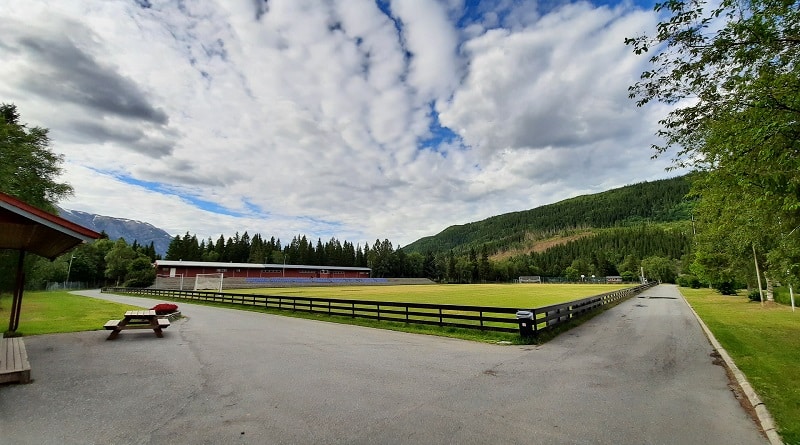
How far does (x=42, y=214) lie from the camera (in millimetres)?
7906

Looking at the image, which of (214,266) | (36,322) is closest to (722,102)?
(36,322)

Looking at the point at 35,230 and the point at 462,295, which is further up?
the point at 35,230

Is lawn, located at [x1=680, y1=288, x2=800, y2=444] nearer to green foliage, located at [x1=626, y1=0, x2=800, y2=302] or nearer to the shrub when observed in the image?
green foliage, located at [x1=626, y1=0, x2=800, y2=302]

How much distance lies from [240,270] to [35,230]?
7364 centimetres

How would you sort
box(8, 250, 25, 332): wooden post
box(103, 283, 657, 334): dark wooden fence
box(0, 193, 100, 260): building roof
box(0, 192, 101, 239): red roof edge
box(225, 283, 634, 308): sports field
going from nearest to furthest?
box(0, 192, 101, 239): red roof edge < box(0, 193, 100, 260): building roof < box(8, 250, 25, 332): wooden post < box(103, 283, 657, 334): dark wooden fence < box(225, 283, 634, 308): sports field

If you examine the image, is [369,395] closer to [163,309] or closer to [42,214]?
[42,214]

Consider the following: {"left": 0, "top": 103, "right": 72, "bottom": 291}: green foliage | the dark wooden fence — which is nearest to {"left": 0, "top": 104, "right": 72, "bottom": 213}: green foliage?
{"left": 0, "top": 103, "right": 72, "bottom": 291}: green foliage

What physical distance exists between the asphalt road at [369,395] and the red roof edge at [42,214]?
9.96 feet

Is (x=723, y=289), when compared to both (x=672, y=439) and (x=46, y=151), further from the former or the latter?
(x=46, y=151)

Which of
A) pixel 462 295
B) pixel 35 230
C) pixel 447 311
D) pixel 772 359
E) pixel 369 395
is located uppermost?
pixel 35 230

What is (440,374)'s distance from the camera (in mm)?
7559

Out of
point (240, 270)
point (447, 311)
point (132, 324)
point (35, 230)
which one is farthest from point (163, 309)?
point (240, 270)

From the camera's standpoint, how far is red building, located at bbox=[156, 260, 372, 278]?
230ft

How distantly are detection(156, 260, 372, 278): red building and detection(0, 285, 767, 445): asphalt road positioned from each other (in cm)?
6120
